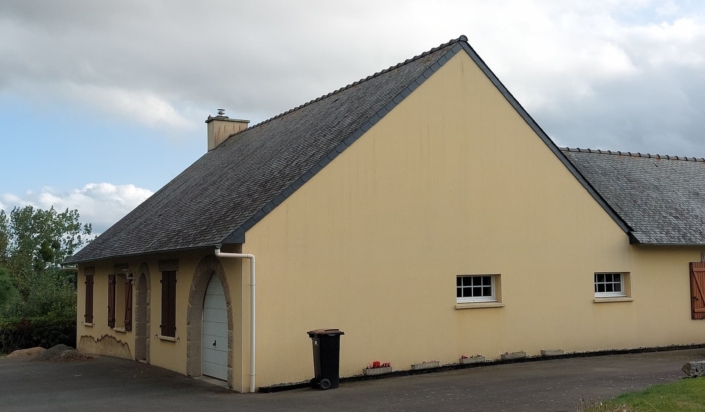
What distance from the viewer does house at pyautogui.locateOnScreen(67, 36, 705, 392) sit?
46.7ft

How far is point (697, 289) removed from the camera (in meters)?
19.9

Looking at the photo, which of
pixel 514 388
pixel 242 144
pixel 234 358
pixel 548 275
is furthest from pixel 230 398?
pixel 242 144

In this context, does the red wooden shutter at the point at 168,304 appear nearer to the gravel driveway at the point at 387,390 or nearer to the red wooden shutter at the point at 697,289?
the gravel driveway at the point at 387,390

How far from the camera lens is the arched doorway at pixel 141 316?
18.9 meters

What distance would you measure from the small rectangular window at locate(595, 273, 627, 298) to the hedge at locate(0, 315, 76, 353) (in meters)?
17.0

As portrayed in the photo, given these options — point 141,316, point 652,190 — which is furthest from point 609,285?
point 141,316

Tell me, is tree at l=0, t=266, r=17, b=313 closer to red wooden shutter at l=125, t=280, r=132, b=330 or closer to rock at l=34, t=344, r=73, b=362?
rock at l=34, t=344, r=73, b=362

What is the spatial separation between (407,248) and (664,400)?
634 cm

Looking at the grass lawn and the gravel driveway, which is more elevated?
the grass lawn

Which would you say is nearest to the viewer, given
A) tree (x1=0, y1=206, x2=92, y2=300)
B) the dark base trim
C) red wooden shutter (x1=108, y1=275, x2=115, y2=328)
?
the dark base trim

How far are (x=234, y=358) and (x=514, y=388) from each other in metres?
4.88

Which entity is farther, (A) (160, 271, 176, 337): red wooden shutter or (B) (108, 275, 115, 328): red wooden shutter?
(B) (108, 275, 115, 328): red wooden shutter

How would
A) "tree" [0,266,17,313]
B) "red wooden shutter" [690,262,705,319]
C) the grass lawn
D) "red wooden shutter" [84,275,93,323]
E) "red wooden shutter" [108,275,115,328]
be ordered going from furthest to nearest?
"tree" [0,266,17,313], "red wooden shutter" [84,275,93,323], "red wooden shutter" [108,275,115,328], "red wooden shutter" [690,262,705,319], the grass lawn

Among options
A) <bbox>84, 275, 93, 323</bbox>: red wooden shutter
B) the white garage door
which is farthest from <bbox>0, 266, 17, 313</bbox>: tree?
the white garage door
